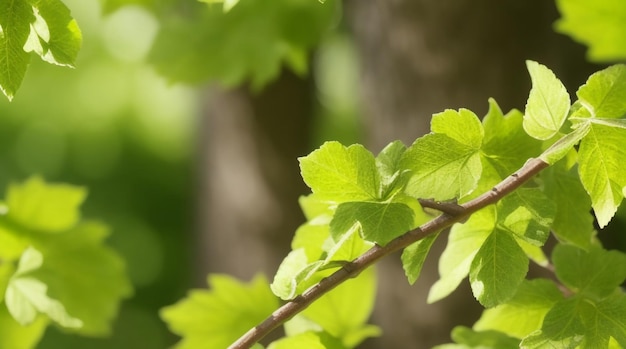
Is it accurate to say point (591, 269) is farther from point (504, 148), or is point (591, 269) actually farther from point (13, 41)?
point (13, 41)

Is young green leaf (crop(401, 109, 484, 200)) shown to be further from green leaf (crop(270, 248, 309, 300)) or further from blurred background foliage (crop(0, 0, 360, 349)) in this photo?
blurred background foliage (crop(0, 0, 360, 349))

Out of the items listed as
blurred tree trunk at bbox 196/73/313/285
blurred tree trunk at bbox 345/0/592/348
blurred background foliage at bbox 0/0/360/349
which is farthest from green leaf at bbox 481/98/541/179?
blurred background foliage at bbox 0/0/360/349

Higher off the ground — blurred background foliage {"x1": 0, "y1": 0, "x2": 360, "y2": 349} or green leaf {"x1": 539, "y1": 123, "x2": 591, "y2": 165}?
blurred background foliage {"x1": 0, "y1": 0, "x2": 360, "y2": 349}

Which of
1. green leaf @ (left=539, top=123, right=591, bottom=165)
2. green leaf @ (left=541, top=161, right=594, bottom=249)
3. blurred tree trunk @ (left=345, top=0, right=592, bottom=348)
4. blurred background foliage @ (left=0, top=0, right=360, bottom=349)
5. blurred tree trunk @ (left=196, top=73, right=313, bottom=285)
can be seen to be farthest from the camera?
blurred background foliage @ (left=0, top=0, right=360, bottom=349)

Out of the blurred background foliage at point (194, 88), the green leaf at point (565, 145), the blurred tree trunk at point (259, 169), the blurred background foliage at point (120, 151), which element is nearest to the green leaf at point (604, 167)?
the green leaf at point (565, 145)

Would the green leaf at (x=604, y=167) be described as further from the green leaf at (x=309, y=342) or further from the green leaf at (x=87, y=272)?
the green leaf at (x=87, y=272)

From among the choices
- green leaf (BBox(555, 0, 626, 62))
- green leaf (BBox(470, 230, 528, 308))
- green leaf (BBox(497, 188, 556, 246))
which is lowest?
green leaf (BBox(470, 230, 528, 308))

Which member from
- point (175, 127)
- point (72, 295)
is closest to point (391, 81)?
point (72, 295)
